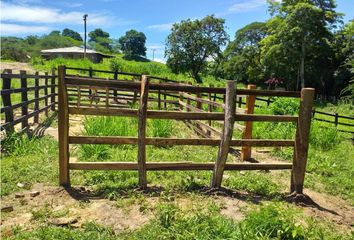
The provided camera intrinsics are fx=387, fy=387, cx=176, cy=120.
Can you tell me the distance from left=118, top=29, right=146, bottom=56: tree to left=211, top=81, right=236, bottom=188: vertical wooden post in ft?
372

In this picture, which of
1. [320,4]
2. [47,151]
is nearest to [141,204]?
[47,151]

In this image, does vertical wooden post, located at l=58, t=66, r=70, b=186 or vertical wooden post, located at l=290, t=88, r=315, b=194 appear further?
vertical wooden post, located at l=290, t=88, r=315, b=194

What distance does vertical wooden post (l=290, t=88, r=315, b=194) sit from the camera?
5719 millimetres

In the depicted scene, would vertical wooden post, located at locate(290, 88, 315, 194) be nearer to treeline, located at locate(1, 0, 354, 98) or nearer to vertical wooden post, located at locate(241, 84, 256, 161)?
vertical wooden post, located at locate(241, 84, 256, 161)

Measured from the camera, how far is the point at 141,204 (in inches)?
189

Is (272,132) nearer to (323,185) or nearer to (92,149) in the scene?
(323,185)

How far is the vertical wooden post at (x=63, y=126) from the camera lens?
17.0 ft

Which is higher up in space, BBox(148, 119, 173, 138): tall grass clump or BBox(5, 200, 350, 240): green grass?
BBox(148, 119, 173, 138): tall grass clump

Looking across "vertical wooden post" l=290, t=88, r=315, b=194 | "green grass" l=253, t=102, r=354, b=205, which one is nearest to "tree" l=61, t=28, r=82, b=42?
"green grass" l=253, t=102, r=354, b=205

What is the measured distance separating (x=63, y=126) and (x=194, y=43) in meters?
45.7

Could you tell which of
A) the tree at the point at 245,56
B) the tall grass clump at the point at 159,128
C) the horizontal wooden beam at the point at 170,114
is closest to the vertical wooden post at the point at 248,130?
the tall grass clump at the point at 159,128

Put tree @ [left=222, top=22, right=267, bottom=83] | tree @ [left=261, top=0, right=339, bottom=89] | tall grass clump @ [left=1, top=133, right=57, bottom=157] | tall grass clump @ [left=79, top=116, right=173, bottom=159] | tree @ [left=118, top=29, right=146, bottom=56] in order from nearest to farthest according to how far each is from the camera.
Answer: tall grass clump @ [left=79, top=116, right=173, bottom=159]
tall grass clump @ [left=1, top=133, right=57, bottom=157]
tree @ [left=261, top=0, right=339, bottom=89]
tree @ [left=222, top=22, right=267, bottom=83]
tree @ [left=118, top=29, right=146, bottom=56]

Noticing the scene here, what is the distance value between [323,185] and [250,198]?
2.30 metres

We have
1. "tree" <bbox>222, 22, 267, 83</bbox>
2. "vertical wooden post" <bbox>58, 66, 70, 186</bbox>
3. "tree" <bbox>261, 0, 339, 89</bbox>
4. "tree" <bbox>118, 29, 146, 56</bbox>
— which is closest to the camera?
"vertical wooden post" <bbox>58, 66, 70, 186</bbox>
